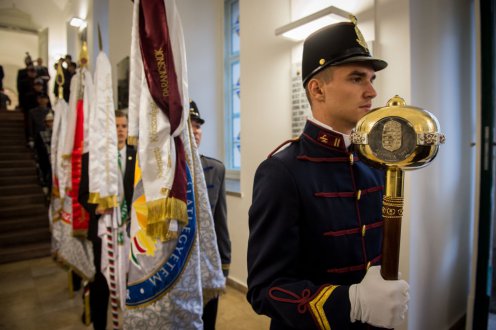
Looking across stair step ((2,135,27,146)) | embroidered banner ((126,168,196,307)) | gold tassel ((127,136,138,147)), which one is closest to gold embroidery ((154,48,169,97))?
gold tassel ((127,136,138,147))

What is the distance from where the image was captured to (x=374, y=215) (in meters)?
0.94

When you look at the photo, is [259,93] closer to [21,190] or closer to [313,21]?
[313,21]

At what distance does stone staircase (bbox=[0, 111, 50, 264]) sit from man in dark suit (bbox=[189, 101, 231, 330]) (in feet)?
13.8

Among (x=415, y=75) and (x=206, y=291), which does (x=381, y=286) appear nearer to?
(x=206, y=291)

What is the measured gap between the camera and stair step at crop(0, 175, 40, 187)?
235 inches

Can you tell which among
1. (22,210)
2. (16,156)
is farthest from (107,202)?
(16,156)

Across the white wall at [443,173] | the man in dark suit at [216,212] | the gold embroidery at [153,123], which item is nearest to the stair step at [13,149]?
the man in dark suit at [216,212]

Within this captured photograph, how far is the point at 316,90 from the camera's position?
3.13ft

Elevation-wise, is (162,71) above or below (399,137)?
above

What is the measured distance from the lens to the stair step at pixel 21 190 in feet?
18.9

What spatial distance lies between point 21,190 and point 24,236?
1.29m

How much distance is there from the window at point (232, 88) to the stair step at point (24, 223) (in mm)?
3828

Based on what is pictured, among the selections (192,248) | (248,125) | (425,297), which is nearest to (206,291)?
(192,248)

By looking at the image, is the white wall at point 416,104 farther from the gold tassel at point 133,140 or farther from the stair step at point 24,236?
the stair step at point 24,236
